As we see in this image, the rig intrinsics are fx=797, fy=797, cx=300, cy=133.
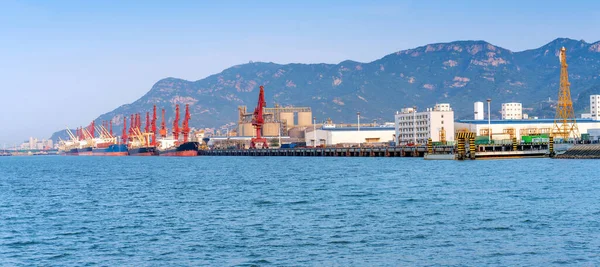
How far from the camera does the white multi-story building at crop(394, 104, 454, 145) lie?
134m

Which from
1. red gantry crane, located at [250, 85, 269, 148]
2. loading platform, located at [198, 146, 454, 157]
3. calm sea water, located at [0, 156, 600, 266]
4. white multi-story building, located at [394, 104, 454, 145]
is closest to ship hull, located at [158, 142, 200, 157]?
loading platform, located at [198, 146, 454, 157]

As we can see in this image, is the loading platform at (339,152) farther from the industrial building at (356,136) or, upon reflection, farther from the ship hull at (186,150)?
the industrial building at (356,136)

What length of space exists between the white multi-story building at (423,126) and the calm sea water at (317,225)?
77.0m

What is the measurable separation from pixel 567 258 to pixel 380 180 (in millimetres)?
35300

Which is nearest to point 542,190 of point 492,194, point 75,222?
point 492,194

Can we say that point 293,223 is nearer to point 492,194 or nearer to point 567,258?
point 567,258

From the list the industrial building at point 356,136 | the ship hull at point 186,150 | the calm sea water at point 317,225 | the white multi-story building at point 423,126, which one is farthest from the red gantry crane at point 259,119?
the calm sea water at point 317,225

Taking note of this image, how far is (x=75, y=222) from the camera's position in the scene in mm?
37281

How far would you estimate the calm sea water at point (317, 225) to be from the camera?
2652 centimetres

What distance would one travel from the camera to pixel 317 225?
33719 mm

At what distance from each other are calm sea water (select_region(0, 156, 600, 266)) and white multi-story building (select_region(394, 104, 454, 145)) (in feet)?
252

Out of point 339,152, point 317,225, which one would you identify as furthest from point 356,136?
point 317,225

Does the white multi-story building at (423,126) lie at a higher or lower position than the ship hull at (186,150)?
higher

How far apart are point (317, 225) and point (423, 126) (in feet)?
347
